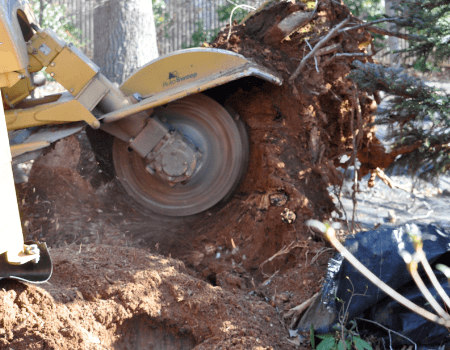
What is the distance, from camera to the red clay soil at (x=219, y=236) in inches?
97.9

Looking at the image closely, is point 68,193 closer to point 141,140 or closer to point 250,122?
point 141,140

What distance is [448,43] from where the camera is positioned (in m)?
3.25

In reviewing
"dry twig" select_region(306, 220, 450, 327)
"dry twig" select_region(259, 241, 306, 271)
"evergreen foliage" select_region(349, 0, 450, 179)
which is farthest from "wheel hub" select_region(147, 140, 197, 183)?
"dry twig" select_region(306, 220, 450, 327)

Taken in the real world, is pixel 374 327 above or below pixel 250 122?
below

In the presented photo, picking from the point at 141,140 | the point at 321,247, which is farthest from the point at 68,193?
the point at 321,247

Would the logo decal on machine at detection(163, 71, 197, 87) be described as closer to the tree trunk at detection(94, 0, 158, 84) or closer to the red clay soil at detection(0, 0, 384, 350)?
the red clay soil at detection(0, 0, 384, 350)

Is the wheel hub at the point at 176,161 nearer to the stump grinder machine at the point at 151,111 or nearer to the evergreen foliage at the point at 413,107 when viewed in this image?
the stump grinder machine at the point at 151,111

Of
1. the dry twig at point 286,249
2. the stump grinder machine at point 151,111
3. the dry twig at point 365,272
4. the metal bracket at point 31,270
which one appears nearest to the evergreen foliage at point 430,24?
the stump grinder machine at point 151,111

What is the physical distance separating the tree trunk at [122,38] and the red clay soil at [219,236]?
1.69 m

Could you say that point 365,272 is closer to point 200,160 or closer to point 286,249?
point 286,249

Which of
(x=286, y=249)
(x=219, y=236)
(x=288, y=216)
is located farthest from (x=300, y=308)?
(x=219, y=236)

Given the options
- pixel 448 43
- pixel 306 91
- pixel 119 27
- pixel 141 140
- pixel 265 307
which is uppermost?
pixel 119 27

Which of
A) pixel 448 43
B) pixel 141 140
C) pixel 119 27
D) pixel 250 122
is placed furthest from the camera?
pixel 119 27

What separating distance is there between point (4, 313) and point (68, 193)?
7.35ft
